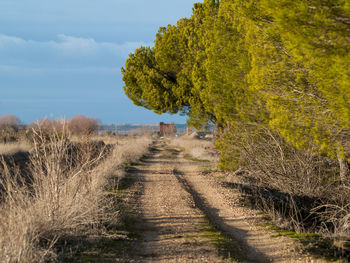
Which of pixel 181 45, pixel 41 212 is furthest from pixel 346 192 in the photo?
pixel 181 45

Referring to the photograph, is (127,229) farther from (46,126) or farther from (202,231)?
(46,126)

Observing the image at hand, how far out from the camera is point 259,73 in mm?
8164

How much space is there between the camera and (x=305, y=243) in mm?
6648

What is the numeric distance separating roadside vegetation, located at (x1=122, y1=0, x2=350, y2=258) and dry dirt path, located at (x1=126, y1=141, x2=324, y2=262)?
0.96 m

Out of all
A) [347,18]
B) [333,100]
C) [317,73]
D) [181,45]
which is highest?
[181,45]

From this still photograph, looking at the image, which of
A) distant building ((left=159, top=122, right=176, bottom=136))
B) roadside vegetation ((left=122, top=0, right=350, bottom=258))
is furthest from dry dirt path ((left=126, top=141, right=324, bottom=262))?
distant building ((left=159, top=122, right=176, bottom=136))

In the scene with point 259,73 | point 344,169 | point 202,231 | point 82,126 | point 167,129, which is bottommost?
point 202,231

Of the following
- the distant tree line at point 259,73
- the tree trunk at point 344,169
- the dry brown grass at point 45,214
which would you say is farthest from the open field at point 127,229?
the distant tree line at point 259,73

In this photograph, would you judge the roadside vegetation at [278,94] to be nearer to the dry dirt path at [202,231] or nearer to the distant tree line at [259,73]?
the distant tree line at [259,73]

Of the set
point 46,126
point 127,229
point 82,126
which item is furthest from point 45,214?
point 82,126

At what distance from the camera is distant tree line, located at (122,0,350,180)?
5438 mm

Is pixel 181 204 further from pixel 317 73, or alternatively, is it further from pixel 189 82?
pixel 189 82

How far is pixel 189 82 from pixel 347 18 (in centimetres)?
1242

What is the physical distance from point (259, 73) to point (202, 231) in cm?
378
